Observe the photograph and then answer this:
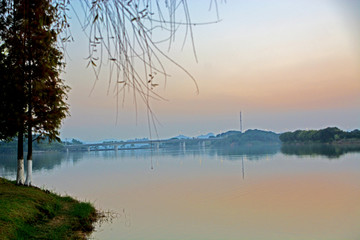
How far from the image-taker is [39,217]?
12.2 meters

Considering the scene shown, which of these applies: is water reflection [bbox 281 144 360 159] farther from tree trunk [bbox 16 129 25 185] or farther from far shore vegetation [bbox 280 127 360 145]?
tree trunk [bbox 16 129 25 185]

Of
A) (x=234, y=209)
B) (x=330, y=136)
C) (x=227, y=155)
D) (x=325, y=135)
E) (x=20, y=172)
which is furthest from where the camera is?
(x=325, y=135)

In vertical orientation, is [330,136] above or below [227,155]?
above

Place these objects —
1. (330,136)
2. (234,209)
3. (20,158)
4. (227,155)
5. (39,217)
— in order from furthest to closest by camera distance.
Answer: (330,136)
(227,155)
(234,209)
(20,158)
(39,217)

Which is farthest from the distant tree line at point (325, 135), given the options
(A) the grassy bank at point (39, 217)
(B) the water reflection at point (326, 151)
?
(A) the grassy bank at point (39, 217)

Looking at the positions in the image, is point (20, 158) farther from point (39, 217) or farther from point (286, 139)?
point (286, 139)

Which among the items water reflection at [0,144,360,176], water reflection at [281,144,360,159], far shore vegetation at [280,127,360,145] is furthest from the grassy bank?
far shore vegetation at [280,127,360,145]

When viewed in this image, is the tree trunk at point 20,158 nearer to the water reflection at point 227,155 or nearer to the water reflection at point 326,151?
the water reflection at point 227,155

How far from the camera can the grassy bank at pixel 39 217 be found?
32.9 feet

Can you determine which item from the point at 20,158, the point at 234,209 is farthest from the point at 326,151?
the point at 20,158

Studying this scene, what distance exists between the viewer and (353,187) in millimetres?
26422

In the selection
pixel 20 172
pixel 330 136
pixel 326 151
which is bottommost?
pixel 326 151

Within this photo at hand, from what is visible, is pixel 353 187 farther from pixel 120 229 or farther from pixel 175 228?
pixel 120 229

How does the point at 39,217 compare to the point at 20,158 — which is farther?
the point at 20,158
